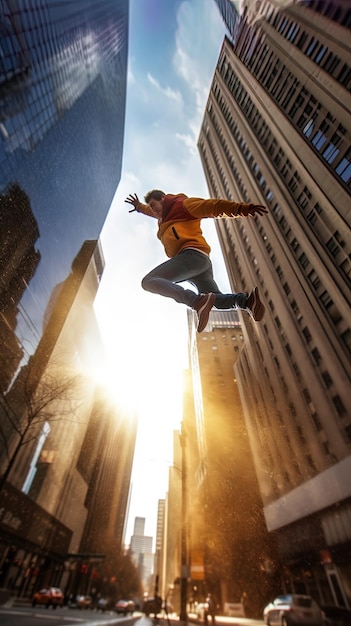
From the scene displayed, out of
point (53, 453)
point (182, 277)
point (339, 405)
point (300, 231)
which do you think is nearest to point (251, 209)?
point (182, 277)

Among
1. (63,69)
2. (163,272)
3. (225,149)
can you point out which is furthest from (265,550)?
(225,149)

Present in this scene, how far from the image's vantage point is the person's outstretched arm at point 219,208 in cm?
343

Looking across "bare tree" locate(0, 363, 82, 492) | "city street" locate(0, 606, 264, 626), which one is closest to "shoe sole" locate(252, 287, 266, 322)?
"city street" locate(0, 606, 264, 626)

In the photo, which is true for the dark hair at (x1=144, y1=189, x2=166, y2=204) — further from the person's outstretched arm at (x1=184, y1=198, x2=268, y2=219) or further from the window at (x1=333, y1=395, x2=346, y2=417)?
the window at (x1=333, y1=395, x2=346, y2=417)

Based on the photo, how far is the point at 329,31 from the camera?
28.4 meters

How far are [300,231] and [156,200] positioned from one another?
33.6 metres

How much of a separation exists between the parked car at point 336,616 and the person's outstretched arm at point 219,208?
299 inches

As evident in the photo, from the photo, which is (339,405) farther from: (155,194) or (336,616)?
(155,194)

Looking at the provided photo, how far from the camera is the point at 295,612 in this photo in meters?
5.21

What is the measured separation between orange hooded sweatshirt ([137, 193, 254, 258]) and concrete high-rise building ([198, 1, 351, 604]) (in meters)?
13.0

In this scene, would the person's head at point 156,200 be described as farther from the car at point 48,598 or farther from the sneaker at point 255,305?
the car at point 48,598

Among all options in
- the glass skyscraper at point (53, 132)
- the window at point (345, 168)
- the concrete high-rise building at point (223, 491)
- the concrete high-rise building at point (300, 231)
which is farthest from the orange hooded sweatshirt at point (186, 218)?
the window at point (345, 168)

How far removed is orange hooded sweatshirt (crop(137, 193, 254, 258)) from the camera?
3.53 meters

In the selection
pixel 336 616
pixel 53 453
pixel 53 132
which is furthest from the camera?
pixel 53 132
